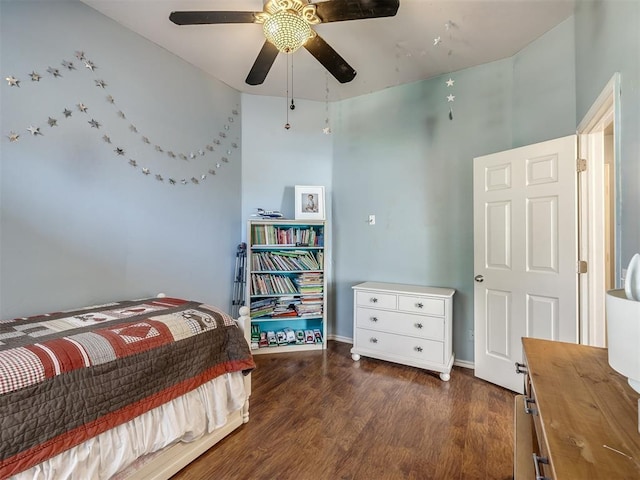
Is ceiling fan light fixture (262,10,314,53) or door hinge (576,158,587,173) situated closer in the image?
ceiling fan light fixture (262,10,314,53)

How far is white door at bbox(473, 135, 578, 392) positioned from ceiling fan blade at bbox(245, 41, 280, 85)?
70.8 inches

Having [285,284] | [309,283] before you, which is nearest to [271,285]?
[285,284]

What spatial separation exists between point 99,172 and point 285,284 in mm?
1854

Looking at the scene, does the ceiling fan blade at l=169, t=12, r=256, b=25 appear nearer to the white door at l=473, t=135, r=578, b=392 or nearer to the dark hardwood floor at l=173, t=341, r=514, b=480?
the white door at l=473, t=135, r=578, b=392

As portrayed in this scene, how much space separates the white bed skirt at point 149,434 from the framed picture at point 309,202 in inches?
70.8

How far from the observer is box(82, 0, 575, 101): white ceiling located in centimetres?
202

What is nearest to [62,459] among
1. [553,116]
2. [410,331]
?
[410,331]

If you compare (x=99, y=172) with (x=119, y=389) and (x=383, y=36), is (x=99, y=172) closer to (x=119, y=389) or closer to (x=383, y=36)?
(x=119, y=389)

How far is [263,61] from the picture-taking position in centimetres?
193

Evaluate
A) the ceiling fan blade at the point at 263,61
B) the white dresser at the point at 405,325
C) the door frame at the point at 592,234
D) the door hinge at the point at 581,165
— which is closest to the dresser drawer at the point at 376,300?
the white dresser at the point at 405,325

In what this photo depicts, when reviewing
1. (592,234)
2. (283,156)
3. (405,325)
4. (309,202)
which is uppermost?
(283,156)

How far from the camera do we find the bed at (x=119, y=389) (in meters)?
1.02

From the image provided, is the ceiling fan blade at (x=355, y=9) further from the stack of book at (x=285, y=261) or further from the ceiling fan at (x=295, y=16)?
the stack of book at (x=285, y=261)

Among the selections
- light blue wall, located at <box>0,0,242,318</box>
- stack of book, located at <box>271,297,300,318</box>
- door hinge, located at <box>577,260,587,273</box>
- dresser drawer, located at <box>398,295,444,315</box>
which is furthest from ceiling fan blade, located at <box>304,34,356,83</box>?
stack of book, located at <box>271,297,300,318</box>
